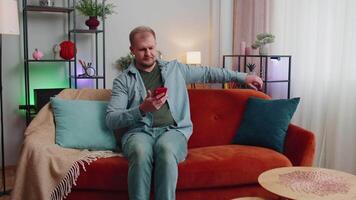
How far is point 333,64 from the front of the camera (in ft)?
10.4

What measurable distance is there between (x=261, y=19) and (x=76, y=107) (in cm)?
233

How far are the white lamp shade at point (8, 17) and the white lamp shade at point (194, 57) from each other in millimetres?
2125

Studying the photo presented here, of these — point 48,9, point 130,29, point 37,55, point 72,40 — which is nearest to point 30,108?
point 37,55

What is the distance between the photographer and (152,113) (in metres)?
2.26

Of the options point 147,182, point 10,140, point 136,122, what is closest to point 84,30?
point 10,140

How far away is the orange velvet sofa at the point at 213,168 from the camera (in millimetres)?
2041

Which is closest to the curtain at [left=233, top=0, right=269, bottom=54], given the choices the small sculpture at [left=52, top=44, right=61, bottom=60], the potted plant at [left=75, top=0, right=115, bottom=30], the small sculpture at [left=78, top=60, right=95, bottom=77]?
the potted plant at [left=75, top=0, right=115, bottom=30]

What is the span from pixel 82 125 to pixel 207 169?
2.60ft

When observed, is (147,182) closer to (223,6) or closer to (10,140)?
(10,140)

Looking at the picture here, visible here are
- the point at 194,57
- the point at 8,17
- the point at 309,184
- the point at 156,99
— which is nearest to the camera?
the point at 309,184

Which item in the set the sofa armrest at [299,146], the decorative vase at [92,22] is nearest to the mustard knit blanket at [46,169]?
the sofa armrest at [299,146]

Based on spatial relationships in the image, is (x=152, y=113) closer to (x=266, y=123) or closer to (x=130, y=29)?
(x=266, y=123)

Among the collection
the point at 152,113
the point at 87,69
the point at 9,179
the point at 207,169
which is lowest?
the point at 9,179

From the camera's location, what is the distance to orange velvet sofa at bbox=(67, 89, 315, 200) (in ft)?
6.70
